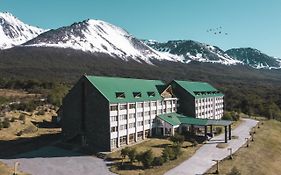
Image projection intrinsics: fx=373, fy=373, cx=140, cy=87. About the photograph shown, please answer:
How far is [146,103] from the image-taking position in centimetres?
7681

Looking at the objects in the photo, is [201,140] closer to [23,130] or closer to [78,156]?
Result: [78,156]

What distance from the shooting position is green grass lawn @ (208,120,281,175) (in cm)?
5739

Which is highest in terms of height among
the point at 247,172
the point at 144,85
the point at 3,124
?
the point at 144,85

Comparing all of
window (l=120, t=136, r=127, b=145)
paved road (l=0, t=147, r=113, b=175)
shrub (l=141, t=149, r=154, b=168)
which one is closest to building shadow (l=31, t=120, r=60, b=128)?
paved road (l=0, t=147, r=113, b=175)

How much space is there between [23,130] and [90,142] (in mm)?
17310

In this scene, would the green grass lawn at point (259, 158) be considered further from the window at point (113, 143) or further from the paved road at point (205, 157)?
the window at point (113, 143)

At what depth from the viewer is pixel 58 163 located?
57062 millimetres

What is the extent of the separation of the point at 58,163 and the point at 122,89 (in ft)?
67.8

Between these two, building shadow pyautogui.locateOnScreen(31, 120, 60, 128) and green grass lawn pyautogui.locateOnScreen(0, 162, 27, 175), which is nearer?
green grass lawn pyautogui.locateOnScreen(0, 162, 27, 175)

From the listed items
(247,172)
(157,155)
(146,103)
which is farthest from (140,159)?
(146,103)

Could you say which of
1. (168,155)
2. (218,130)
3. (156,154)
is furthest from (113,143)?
(218,130)

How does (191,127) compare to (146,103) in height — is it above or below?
below

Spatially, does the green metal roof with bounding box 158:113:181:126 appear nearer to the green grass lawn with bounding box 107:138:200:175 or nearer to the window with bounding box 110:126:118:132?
the green grass lawn with bounding box 107:138:200:175

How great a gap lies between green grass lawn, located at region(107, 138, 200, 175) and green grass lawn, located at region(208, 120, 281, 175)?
6533mm
